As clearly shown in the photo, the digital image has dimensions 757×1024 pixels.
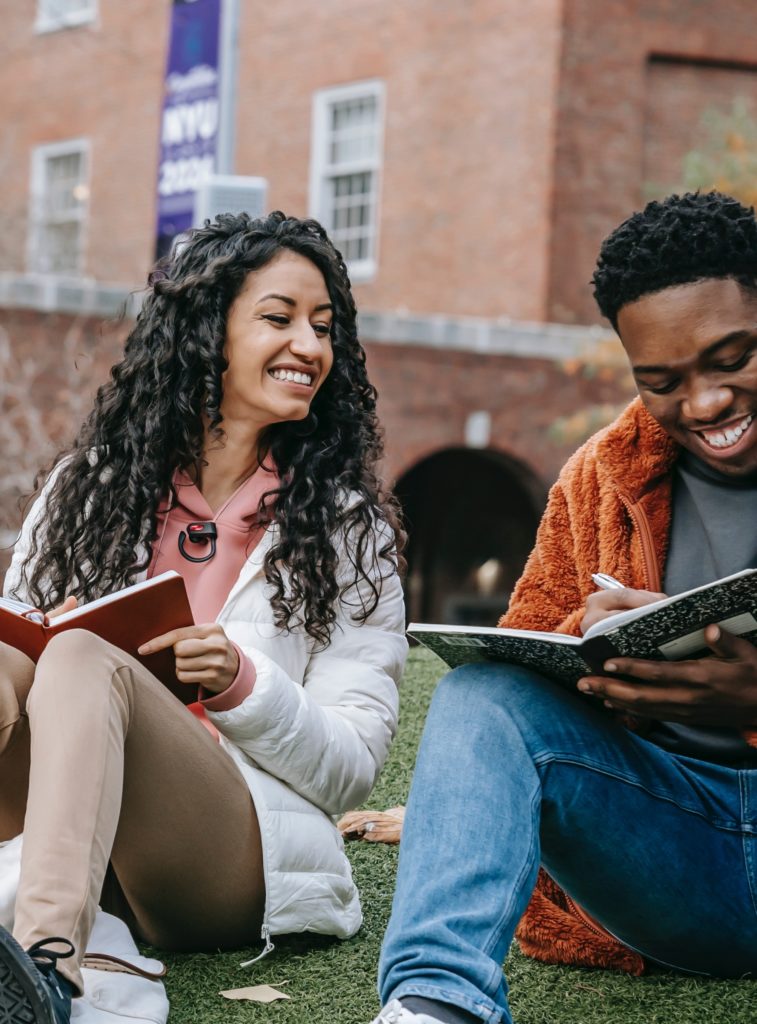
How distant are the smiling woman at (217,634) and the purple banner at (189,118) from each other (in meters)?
5.41

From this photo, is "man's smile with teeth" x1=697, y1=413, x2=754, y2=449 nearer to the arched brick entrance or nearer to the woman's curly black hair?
the woman's curly black hair

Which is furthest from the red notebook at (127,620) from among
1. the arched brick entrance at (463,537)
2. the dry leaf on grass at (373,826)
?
the arched brick entrance at (463,537)

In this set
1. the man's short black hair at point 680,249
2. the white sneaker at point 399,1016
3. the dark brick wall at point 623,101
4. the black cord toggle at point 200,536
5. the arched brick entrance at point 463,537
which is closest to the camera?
the white sneaker at point 399,1016

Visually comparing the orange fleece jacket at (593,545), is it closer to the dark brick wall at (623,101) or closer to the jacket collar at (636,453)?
the jacket collar at (636,453)

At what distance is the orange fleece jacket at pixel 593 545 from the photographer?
2598 mm

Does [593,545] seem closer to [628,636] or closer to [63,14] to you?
[628,636]

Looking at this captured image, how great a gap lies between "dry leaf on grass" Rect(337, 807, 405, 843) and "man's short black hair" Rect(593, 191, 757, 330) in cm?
170

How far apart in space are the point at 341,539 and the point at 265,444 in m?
0.34

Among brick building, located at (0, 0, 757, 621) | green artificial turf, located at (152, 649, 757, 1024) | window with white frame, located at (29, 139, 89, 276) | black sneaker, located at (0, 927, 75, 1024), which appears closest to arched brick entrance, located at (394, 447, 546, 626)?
brick building, located at (0, 0, 757, 621)

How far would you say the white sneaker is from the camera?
1959 millimetres

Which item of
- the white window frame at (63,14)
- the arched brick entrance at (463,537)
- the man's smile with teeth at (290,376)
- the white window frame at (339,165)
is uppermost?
the white window frame at (63,14)

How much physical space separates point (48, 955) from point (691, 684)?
1032mm

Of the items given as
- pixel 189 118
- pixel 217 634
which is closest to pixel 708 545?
pixel 217 634

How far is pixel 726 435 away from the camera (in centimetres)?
248
